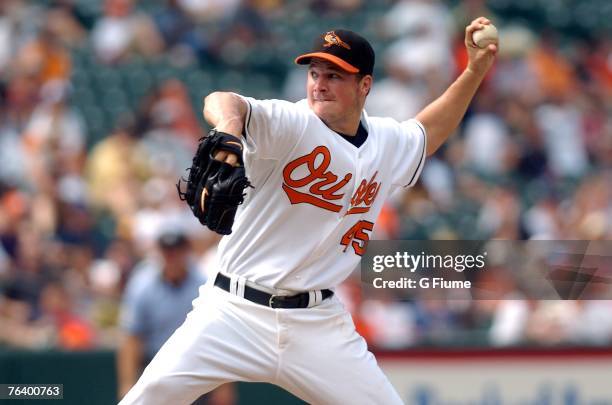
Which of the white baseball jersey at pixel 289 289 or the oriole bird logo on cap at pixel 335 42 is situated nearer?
the white baseball jersey at pixel 289 289

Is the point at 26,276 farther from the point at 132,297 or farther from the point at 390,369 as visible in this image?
the point at 390,369

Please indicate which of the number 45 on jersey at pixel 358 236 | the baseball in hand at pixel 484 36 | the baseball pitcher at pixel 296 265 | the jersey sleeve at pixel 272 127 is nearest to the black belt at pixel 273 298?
the baseball pitcher at pixel 296 265

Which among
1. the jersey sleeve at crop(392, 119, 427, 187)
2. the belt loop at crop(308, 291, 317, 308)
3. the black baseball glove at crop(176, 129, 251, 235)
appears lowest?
the belt loop at crop(308, 291, 317, 308)

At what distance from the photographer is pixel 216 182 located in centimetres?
377

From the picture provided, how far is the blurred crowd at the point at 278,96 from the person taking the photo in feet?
25.9

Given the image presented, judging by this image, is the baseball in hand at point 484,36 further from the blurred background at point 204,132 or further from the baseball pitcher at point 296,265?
the blurred background at point 204,132

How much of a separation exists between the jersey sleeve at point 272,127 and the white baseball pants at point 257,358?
588 mm

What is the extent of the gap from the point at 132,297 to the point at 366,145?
7.40 feet

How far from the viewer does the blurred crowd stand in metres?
7.90

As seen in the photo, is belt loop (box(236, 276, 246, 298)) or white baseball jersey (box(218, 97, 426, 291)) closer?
white baseball jersey (box(218, 97, 426, 291))

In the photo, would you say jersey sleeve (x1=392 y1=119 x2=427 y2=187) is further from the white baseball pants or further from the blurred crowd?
the blurred crowd

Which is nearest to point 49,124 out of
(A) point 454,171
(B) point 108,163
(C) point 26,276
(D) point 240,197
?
(B) point 108,163

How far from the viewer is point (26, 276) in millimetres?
8297

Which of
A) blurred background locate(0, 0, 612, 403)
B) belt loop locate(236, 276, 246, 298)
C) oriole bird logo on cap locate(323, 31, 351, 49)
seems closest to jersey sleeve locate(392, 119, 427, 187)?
oriole bird logo on cap locate(323, 31, 351, 49)
